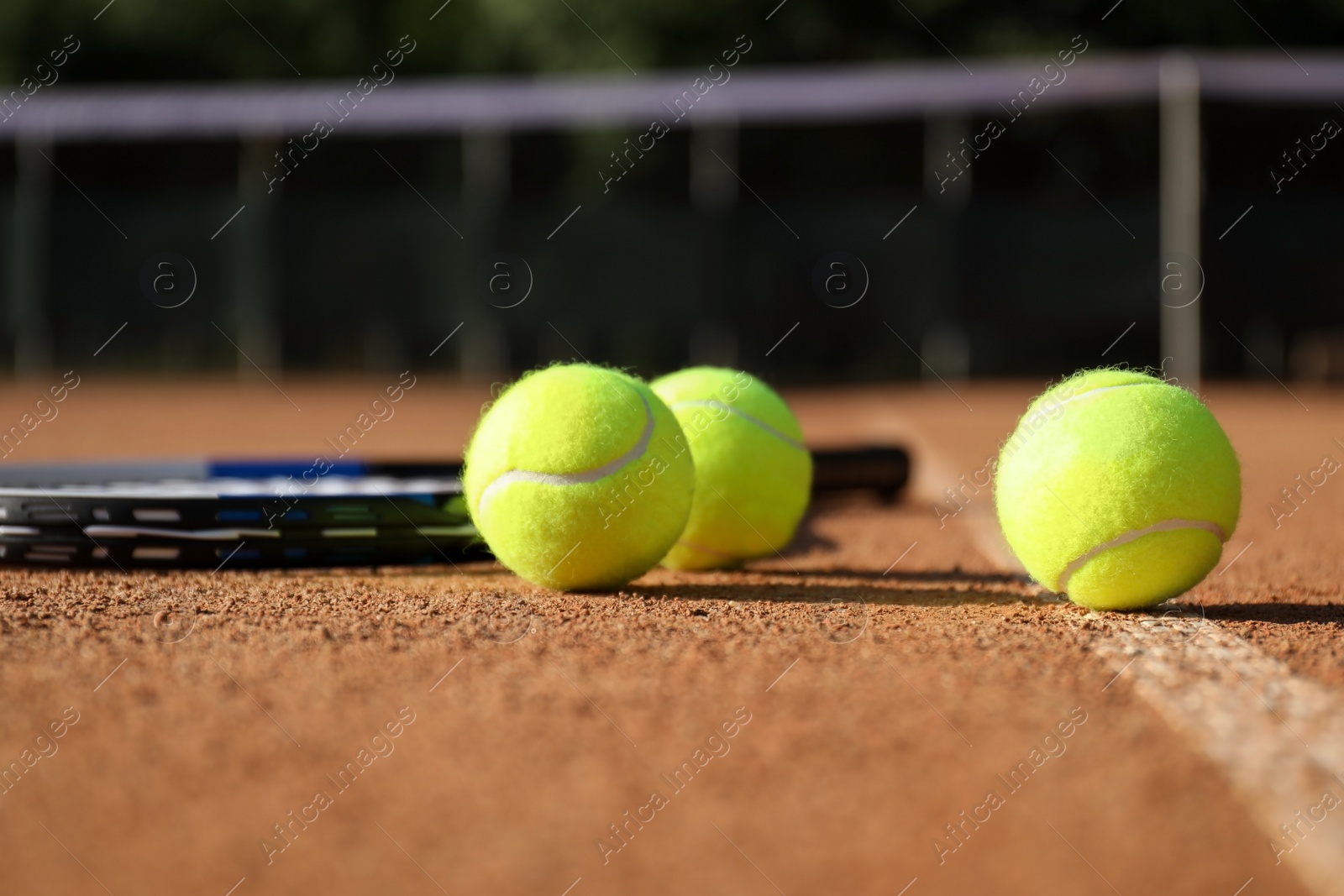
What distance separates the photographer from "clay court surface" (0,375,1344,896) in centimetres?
169

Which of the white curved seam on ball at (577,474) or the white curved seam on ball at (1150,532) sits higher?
the white curved seam on ball at (577,474)

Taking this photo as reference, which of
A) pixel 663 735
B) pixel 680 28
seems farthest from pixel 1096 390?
pixel 680 28

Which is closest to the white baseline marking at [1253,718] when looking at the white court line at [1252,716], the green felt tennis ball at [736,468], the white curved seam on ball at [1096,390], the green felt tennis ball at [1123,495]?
the white court line at [1252,716]

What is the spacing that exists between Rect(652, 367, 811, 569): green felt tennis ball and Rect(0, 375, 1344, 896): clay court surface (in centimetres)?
14

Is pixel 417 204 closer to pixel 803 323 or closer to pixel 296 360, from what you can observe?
pixel 296 360

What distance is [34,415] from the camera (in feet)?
32.9

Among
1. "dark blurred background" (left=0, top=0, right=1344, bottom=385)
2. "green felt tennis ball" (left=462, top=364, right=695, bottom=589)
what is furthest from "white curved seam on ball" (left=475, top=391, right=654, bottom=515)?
"dark blurred background" (left=0, top=0, right=1344, bottom=385)

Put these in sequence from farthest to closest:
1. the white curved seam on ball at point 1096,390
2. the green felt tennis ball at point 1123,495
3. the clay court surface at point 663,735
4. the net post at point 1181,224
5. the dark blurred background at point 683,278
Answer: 1. the dark blurred background at point 683,278
2. the net post at point 1181,224
3. the white curved seam on ball at point 1096,390
4. the green felt tennis ball at point 1123,495
5. the clay court surface at point 663,735

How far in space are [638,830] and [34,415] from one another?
9.61m

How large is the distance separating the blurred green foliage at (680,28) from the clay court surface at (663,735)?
12.9 m

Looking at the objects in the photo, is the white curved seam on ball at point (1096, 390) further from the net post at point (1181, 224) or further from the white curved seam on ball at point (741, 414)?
the net post at point (1181, 224)

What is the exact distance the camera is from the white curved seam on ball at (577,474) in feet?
10.1

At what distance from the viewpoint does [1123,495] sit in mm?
2859

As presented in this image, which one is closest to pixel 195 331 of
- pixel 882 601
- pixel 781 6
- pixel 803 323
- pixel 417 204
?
pixel 417 204
